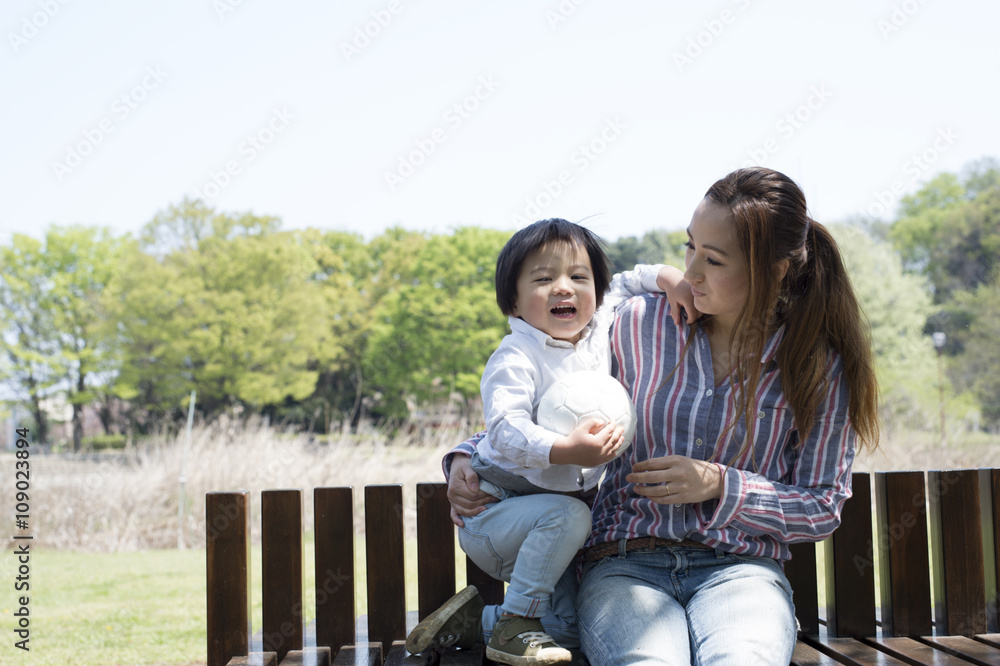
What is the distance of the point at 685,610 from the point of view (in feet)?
6.47

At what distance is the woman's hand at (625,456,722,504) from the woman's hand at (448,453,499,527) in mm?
429

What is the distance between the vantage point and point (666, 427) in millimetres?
2113

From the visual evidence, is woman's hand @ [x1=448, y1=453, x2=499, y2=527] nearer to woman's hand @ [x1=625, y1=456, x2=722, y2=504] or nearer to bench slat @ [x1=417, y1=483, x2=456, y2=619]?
bench slat @ [x1=417, y1=483, x2=456, y2=619]

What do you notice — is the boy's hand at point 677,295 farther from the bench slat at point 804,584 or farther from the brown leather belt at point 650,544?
the bench slat at point 804,584

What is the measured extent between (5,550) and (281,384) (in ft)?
71.9

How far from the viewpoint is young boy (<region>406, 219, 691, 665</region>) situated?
1.88m

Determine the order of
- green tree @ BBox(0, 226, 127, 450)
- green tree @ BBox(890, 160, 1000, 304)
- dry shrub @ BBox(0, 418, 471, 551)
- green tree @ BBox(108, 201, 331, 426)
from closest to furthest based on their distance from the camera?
dry shrub @ BBox(0, 418, 471, 551) < green tree @ BBox(108, 201, 331, 426) < green tree @ BBox(0, 226, 127, 450) < green tree @ BBox(890, 160, 1000, 304)

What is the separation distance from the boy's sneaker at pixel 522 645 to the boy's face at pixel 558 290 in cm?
78

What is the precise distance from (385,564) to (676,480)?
973 millimetres

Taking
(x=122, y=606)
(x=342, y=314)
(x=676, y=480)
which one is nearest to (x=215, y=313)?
(x=342, y=314)

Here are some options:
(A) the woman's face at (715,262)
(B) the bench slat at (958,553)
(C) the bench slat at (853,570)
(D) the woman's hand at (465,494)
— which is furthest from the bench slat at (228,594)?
(B) the bench slat at (958,553)

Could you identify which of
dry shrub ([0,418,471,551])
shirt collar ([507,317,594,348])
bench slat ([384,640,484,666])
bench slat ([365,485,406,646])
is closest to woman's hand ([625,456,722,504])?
shirt collar ([507,317,594,348])

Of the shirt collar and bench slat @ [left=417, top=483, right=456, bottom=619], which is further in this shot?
bench slat @ [left=417, top=483, right=456, bottom=619]

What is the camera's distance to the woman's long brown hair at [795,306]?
1.98m
